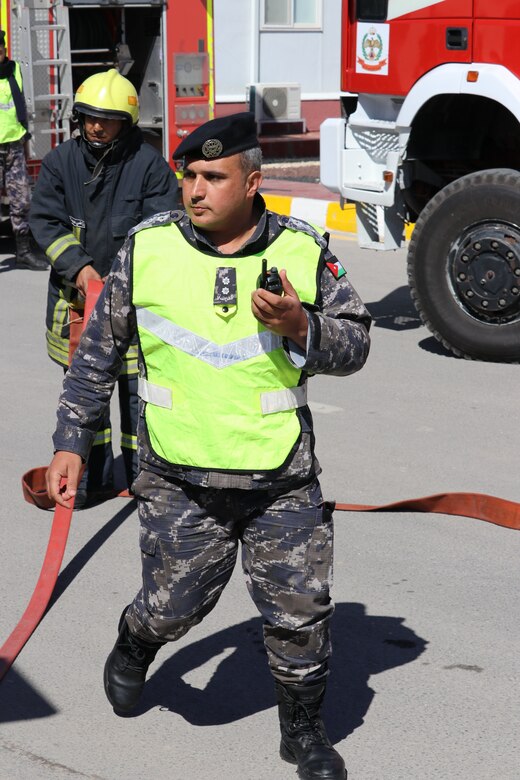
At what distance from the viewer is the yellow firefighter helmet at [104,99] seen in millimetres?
5133

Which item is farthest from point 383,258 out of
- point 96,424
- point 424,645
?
point 96,424

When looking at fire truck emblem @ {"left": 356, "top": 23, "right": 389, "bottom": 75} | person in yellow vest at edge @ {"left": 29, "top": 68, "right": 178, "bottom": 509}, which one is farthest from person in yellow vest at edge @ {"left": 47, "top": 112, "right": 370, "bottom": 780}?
fire truck emblem @ {"left": 356, "top": 23, "right": 389, "bottom": 75}

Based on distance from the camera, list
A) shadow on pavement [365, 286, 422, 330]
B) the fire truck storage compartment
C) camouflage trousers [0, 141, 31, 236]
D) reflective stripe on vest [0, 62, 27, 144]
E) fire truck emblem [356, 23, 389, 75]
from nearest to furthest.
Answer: fire truck emblem [356, 23, 389, 75] < shadow on pavement [365, 286, 422, 330] < reflective stripe on vest [0, 62, 27, 144] < camouflage trousers [0, 141, 31, 236] < the fire truck storage compartment

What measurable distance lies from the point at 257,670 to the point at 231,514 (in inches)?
34.5

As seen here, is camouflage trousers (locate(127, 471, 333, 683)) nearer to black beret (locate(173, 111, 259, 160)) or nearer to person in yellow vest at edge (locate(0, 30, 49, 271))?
black beret (locate(173, 111, 259, 160))

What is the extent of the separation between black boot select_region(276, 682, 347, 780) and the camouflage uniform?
52mm

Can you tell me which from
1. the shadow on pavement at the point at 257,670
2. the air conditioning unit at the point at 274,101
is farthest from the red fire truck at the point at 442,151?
the air conditioning unit at the point at 274,101

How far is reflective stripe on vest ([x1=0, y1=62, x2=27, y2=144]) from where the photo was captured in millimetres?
10828

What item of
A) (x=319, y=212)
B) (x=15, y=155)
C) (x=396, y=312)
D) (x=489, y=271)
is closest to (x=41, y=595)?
(x=489, y=271)

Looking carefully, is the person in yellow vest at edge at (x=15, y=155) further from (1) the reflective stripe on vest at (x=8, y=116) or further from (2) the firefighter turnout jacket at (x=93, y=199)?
(2) the firefighter turnout jacket at (x=93, y=199)

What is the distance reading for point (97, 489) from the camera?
5691mm

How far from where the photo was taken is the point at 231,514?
11.2 feet

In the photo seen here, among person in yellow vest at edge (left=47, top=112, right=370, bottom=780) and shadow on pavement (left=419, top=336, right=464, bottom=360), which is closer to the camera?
person in yellow vest at edge (left=47, top=112, right=370, bottom=780)

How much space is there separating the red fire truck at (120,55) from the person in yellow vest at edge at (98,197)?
6.04 m
